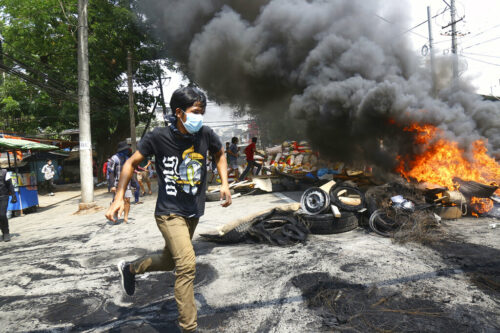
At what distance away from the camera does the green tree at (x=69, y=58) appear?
14824mm

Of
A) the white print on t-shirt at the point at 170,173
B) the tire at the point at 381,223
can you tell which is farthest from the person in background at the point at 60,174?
the white print on t-shirt at the point at 170,173

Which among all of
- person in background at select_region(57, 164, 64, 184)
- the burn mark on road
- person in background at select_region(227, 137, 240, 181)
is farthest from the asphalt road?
person in background at select_region(57, 164, 64, 184)

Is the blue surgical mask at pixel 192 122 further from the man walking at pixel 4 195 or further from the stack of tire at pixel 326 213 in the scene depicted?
the man walking at pixel 4 195

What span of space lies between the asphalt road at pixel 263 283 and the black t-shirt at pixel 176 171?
970 millimetres

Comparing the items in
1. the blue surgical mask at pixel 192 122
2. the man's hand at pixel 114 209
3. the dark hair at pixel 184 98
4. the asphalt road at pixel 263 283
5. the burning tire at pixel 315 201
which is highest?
the dark hair at pixel 184 98

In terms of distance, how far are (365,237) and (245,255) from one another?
6.11 ft

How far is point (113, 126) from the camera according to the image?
18.1 metres

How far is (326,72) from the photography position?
9.23m

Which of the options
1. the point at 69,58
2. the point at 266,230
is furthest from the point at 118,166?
the point at 69,58

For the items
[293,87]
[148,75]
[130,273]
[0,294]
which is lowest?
[0,294]

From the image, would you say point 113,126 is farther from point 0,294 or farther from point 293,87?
point 0,294

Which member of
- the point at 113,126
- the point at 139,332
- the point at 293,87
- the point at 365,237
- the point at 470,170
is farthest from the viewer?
the point at 113,126

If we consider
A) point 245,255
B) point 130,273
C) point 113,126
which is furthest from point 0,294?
point 113,126

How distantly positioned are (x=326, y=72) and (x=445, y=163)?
4243mm
